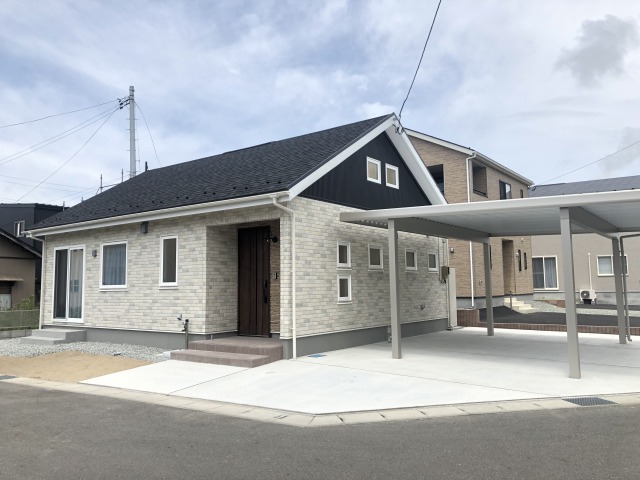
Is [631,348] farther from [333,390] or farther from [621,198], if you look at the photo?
[333,390]

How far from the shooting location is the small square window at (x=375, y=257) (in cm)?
1225

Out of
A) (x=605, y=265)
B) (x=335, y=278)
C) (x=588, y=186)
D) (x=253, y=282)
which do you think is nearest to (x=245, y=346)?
(x=253, y=282)

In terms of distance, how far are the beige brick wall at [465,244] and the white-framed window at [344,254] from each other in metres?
9.00

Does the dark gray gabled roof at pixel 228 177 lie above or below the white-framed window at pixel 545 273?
above

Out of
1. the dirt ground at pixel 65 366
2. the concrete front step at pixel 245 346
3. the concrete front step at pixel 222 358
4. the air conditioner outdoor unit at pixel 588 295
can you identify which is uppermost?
the air conditioner outdoor unit at pixel 588 295

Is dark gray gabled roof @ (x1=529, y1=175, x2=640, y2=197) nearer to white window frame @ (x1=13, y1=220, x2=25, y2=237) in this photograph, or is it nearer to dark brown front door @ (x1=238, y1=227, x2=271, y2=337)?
dark brown front door @ (x1=238, y1=227, x2=271, y2=337)

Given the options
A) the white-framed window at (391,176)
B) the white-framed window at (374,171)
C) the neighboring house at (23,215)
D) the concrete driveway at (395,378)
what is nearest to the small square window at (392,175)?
the white-framed window at (391,176)

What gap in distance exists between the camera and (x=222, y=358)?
932 cm

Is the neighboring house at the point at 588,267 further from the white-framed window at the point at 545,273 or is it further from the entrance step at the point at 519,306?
the entrance step at the point at 519,306

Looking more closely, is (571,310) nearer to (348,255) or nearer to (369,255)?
(348,255)

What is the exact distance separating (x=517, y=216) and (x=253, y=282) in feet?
19.1

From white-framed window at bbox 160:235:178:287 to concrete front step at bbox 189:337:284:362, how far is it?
1.72 meters

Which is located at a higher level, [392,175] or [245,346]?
[392,175]

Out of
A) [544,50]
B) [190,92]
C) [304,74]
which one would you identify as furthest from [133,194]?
[544,50]
